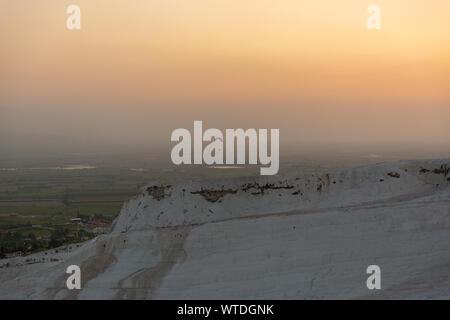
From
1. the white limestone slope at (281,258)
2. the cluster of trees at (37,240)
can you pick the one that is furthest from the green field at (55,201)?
the white limestone slope at (281,258)

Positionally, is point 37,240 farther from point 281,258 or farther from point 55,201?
point 281,258

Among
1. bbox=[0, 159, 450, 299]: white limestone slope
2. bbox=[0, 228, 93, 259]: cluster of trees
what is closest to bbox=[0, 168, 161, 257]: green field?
bbox=[0, 228, 93, 259]: cluster of trees

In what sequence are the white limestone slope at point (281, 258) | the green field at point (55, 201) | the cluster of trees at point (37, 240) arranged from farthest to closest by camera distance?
the green field at point (55, 201)
the cluster of trees at point (37, 240)
the white limestone slope at point (281, 258)

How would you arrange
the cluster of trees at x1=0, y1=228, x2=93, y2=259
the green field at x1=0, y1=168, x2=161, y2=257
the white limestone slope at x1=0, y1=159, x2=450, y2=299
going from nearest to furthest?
the white limestone slope at x1=0, y1=159, x2=450, y2=299 < the cluster of trees at x1=0, y1=228, x2=93, y2=259 < the green field at x1=0, y1=168, x2=161, y2=257

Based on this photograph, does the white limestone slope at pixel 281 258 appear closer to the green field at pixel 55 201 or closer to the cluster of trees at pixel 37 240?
the cluster of trees at pixel 37 240

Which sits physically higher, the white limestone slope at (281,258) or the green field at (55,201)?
the white limestone slope at (281,258)

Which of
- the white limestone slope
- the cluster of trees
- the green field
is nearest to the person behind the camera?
the white limestone slope

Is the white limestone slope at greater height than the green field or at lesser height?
greater

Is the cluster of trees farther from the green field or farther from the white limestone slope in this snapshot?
the white limestone slope

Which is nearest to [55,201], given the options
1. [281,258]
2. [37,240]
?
[37,240]

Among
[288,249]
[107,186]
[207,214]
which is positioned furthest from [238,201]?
[107,186]

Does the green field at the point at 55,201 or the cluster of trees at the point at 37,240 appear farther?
the green field at the point at 55,201
